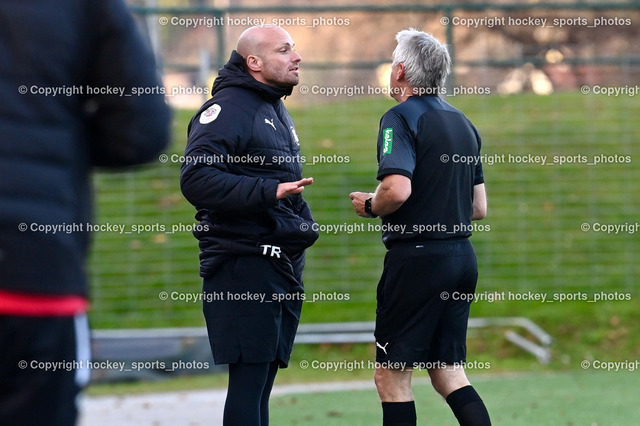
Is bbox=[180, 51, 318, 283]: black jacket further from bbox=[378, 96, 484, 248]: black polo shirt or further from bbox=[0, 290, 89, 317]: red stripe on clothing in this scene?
bbox=[0, 290, 89, 317]: red stripe on clothing

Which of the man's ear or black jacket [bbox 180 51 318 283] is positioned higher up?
the man's ear

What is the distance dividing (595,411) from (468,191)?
2.74 meters

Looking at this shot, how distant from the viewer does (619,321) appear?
967 centimetres

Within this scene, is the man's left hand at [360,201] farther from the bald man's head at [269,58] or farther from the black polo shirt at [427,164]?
the bald man's head at [269,58]

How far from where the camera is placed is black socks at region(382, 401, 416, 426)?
4551 millimetres

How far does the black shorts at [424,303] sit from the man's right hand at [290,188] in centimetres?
60

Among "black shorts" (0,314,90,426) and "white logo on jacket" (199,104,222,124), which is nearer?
"black shorts" (0,314,90,426)

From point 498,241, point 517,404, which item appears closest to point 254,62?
point 517,404

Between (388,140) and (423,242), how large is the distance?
484 mm

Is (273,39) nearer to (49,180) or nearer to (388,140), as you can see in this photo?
(388,140)

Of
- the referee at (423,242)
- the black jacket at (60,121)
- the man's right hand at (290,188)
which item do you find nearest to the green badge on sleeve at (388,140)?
the referee at (423,242)

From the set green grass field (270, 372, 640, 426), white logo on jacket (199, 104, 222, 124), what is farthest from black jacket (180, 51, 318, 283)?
green grass field (270, 372, 640, 426)

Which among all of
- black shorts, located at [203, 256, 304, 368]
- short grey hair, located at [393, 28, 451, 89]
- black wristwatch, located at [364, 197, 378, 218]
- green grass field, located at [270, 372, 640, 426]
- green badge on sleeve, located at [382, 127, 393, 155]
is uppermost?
short grey hair, located at [393, 28, 451, 89]

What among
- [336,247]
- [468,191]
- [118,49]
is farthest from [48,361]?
[336,247]
